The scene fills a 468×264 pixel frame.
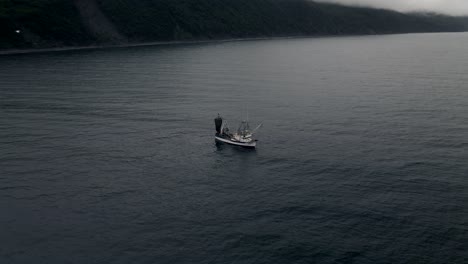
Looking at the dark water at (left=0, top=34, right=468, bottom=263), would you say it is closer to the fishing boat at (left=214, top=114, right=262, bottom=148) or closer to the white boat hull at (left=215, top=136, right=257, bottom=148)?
the white boat hull at (left=215, top=136, right=257, bottom=148)

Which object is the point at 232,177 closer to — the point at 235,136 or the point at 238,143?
the point at 238,143

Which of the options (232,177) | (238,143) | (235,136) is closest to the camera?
(232,177)

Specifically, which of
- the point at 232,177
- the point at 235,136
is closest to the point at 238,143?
the point at 235,136

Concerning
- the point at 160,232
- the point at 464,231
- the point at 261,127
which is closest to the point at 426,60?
the point at 261,127

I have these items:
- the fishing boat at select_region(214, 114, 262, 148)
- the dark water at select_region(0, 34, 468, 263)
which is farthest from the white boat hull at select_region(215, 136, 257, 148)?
the dark water at select_region(0, 34, 468, 263)

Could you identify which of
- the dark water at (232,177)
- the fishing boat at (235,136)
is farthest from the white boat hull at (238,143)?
the dark water at (232,177)

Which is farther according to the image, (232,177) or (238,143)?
(238,143)

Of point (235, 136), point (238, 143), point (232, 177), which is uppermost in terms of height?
point (235, 136)

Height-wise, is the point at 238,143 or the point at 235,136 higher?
the point at 235,136
